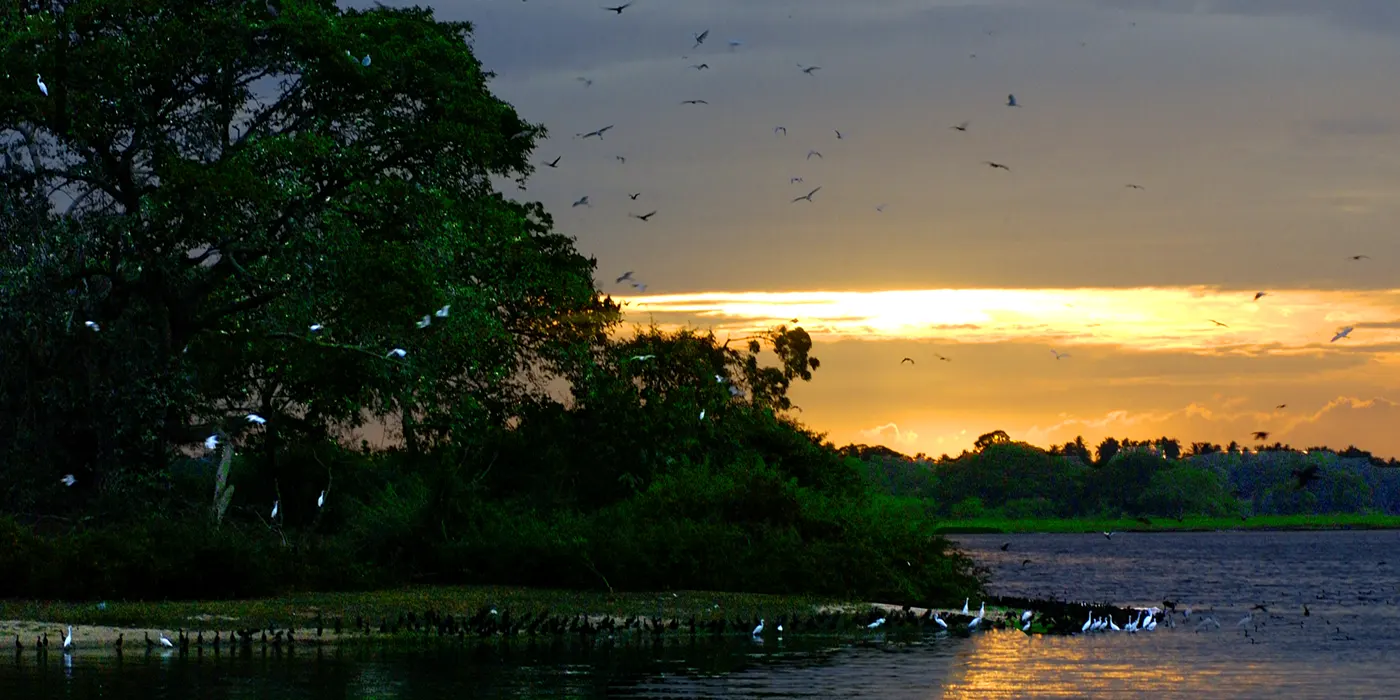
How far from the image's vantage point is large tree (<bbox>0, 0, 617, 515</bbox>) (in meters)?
43.4

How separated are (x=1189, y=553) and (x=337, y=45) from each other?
102 meters

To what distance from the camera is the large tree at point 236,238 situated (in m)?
43.4

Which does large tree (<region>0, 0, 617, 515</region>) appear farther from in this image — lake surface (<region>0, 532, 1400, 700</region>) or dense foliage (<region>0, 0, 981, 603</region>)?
lake surface (<region>0, 532, 1400, 700</region>)

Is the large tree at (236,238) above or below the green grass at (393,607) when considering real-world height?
above

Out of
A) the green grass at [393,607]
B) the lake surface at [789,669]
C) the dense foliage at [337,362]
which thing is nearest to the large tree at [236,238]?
the dense foliage at [337,362]

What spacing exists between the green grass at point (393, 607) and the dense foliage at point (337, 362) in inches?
53.0

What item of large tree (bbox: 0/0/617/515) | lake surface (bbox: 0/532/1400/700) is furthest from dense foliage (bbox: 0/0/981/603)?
lake surface (bbox: 0/532/1400/700)

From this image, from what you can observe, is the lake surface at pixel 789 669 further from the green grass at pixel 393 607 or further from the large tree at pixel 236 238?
the large tree at pixel 236 238

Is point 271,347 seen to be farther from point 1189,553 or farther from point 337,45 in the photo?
point 1189,553

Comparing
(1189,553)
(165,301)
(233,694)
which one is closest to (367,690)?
(233,694)

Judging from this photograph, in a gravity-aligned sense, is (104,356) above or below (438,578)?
above

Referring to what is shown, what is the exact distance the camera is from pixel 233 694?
25.8 meters

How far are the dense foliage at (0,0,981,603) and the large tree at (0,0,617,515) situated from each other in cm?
8

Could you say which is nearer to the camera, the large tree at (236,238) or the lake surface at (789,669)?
the lake surface at (789,669)
